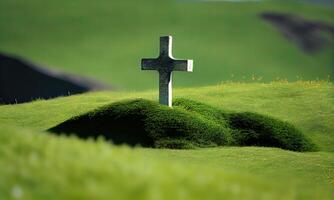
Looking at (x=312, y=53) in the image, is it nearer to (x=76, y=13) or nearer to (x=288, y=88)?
(x=76, y=13)

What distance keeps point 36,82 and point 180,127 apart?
3144 centimetres

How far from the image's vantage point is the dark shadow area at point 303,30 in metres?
64.9

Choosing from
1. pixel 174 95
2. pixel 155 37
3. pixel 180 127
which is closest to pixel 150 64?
pixel 180 127

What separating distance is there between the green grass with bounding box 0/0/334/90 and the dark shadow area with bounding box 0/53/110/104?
1323 millimetres

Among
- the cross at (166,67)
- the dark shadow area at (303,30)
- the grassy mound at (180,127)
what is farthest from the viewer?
the dark shadow area at (303,30)

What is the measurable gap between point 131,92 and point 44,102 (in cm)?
540

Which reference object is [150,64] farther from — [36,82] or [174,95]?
[36,82]

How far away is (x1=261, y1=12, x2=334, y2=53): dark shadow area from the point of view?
64938mm

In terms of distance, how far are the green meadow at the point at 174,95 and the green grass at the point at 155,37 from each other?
0.39 feet

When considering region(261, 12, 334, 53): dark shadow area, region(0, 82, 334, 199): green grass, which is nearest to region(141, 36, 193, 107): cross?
region(0, 82, 334, 199): green grass

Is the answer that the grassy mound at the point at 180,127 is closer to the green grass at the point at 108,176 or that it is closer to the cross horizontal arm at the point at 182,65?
the cross horizontal arm at the point at 182,65

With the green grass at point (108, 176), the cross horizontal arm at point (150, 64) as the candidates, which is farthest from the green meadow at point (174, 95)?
the cross horizontal arm at point (150, 64)

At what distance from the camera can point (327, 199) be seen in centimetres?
1075

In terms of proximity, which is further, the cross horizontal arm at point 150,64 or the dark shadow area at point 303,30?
the dark shadow area at point 303,30
